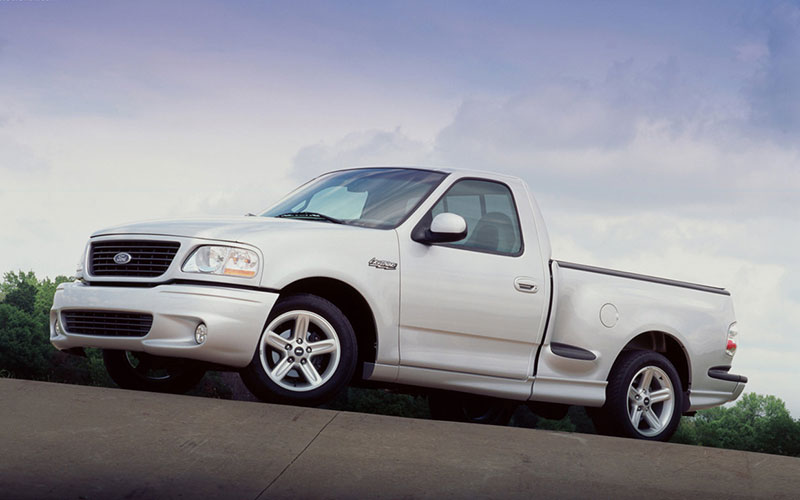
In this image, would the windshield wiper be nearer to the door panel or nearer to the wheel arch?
the door panel

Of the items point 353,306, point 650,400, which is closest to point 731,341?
point 650,400

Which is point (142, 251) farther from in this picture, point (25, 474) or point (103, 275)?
point (25, 474)

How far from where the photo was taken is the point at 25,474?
17.8ft

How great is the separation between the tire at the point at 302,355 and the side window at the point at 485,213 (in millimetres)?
1424

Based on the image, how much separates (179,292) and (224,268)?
366mm

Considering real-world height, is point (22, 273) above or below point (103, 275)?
below

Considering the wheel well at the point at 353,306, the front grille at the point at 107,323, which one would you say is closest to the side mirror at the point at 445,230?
the wheel well at the point at 353,306

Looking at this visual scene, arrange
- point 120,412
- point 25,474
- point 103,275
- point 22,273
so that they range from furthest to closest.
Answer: point 22,273 < point 103,275 < point 120,412 < point 25,474

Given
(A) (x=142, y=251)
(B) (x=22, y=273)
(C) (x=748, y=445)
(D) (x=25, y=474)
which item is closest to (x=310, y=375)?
(A) (x=142, y=251)

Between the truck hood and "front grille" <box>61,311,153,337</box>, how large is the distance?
665mm

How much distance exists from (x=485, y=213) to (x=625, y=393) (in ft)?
7.24

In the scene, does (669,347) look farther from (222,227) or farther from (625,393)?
(222,227)

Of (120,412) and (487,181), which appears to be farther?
(487,181)

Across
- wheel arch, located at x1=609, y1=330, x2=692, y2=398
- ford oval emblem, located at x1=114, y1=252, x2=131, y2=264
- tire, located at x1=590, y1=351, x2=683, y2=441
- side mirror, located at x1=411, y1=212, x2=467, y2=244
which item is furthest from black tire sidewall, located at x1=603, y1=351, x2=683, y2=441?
ford oval emblem, located at x1=114, y1=252, x2=131, y2=264
